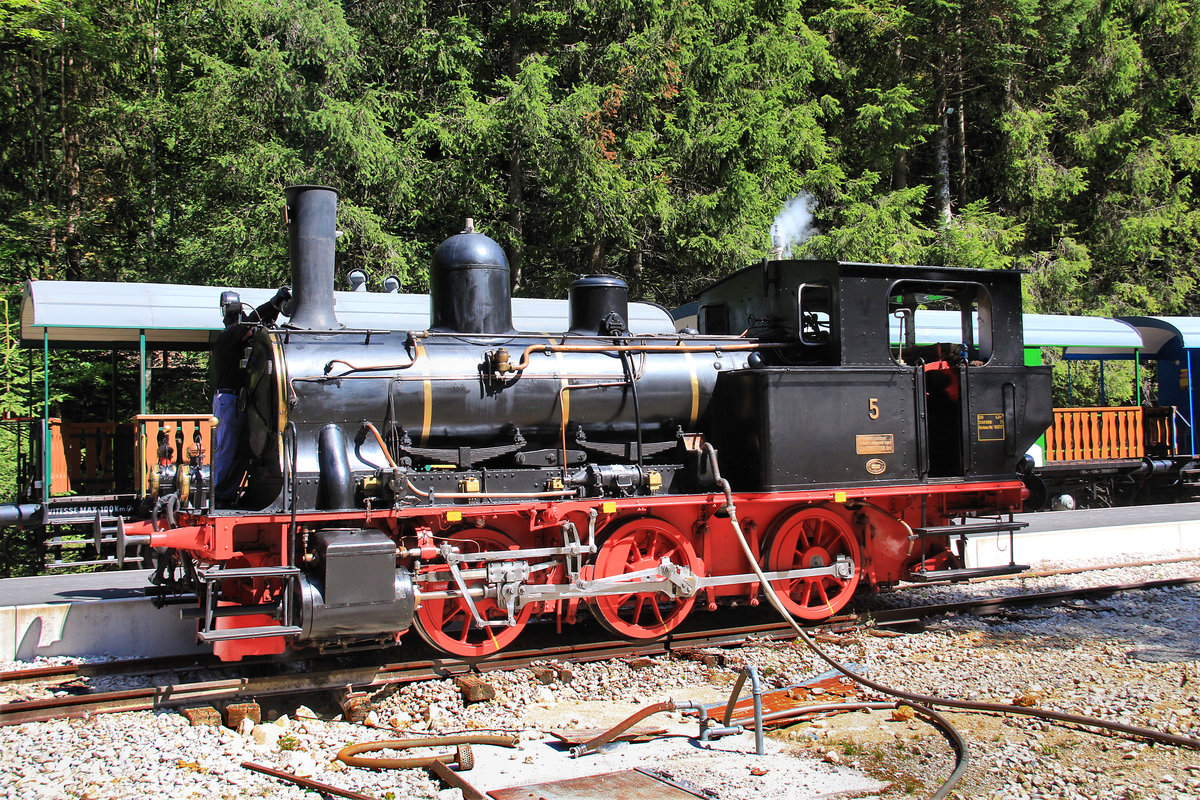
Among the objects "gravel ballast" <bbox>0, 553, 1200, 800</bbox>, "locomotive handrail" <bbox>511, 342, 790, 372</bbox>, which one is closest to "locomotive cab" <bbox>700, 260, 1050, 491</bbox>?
"locomotive handrail" <bbox>511, 342, 790, 372</bbox>

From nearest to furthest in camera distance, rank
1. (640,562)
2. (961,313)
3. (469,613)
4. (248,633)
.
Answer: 1. (248,633)
2. (469,613)
3. (640,562)
4. (961,313)

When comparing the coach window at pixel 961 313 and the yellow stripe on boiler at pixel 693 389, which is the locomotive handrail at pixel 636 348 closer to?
the yellow stripe on boiler at pixel 693 389

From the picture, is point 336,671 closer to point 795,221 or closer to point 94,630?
point 94,630

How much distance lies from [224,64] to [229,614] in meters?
12.1

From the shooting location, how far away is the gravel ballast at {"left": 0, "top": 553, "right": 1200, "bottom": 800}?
14.3 feet

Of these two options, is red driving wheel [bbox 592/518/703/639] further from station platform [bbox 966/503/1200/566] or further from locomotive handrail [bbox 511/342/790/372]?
station platform [bbox 966/503/1200/566]

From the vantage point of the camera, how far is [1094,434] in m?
15.8

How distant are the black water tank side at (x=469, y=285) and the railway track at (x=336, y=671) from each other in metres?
2.55

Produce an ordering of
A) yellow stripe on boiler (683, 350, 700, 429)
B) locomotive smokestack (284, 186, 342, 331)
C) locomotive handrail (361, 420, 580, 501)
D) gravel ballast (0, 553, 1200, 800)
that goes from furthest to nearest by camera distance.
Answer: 1. yellow stripe on boiler (683, 350, 700, 429)
2. locomotive smokestack (284, 186, 342, 331)
3. locomotive handrail (361, 420, 580, 501)
4. gravel ballast (0, 553, 1200, 800)

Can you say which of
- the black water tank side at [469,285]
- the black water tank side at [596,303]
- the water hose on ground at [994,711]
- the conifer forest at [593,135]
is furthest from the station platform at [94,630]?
the conifer forest at [593,135]

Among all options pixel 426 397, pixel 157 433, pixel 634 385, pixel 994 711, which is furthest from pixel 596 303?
pixel 157 433

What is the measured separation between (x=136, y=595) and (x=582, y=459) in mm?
4238

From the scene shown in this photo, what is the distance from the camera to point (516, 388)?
6.83m

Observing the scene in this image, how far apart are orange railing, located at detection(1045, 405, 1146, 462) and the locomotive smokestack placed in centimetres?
1277
